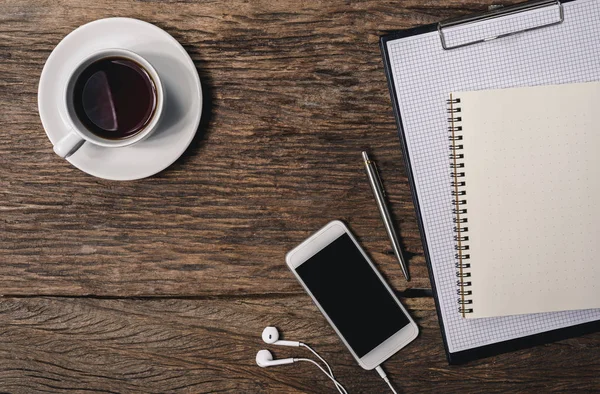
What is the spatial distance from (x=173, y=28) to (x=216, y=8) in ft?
0.23

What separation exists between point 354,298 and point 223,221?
23 cm

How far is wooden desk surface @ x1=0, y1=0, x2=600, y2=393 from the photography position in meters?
0.75

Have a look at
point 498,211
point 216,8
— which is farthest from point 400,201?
point 216,8

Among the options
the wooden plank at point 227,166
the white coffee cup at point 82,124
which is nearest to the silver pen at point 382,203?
the wooden plank at point 227,166

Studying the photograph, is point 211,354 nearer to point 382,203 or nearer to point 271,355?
point 271,355

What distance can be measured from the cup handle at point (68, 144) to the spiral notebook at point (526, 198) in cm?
51

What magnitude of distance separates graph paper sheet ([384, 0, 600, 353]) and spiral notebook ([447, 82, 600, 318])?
0.02m

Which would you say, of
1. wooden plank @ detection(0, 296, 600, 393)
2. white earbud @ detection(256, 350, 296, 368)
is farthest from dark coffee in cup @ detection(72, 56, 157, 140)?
white earbud @ detection(256, 350, 296, 368)

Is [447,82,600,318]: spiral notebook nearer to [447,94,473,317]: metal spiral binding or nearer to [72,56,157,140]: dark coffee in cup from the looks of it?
[447,94,473,317]: metal spiral binding

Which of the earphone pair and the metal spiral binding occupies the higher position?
the metal spiral binding

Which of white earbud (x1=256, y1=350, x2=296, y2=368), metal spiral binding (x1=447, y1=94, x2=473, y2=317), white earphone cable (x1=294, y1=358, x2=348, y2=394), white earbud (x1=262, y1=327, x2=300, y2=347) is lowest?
white earphone cable (x1=294, y1=358, x2=348, y2=394)

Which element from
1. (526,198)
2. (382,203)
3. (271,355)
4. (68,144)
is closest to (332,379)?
(271,355)

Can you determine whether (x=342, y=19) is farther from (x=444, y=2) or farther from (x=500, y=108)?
(x=500, y=108)

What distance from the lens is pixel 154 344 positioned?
2.61 ft
